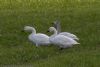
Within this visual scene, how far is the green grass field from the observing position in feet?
38.8

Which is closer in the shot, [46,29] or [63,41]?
[63,41]

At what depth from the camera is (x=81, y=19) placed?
19.0 meters

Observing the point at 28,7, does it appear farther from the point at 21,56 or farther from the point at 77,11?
the point at 21,56

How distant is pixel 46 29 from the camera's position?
1753 centimetres

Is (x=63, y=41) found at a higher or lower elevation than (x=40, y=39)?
higher

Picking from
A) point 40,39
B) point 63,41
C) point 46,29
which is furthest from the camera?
point 46,29

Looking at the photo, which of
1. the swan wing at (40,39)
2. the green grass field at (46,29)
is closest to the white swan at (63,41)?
the green grass field at (46,29)

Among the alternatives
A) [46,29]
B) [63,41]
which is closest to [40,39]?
[63,41]

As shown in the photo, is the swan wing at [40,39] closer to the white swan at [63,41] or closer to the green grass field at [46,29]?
the green grass field at [46,29]

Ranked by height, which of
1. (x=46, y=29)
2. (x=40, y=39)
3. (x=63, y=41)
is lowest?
(x=46, y=29)

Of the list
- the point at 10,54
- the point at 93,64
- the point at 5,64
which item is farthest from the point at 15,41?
the point at 93,64

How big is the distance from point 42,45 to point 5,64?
2.76 m

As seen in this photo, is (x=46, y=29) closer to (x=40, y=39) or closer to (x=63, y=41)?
(x=40, y=39)

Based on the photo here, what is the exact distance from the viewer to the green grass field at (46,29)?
11826mm
